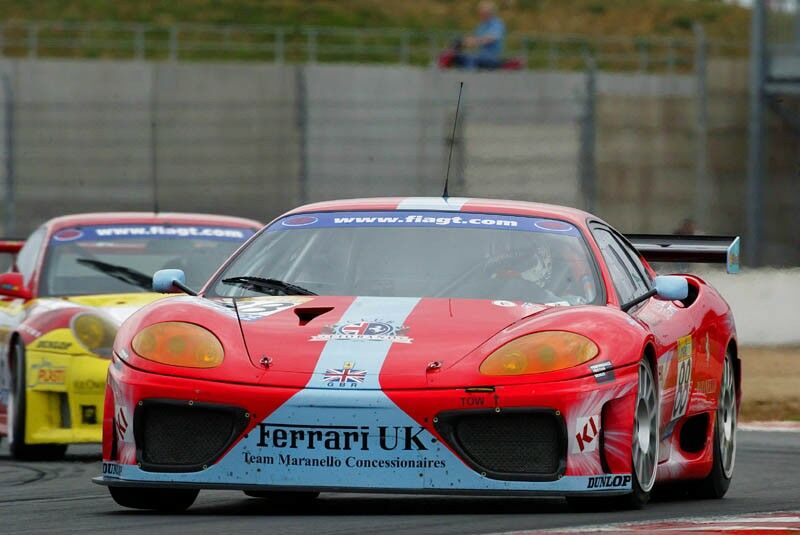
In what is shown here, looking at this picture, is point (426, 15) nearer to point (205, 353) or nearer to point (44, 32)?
point (44, 32)

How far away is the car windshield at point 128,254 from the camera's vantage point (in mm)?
10930

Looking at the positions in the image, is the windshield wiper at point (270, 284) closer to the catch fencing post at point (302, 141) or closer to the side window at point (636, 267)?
the side window at point (636, 267)

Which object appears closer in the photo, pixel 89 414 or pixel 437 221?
pixel 437 221

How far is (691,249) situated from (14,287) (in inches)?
150

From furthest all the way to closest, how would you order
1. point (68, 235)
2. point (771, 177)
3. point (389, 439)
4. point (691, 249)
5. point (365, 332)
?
1. point (771, 177)
2. point (68, 235)
3. point (691, 249)
4. point (365, 332)
5. point (389, 439)

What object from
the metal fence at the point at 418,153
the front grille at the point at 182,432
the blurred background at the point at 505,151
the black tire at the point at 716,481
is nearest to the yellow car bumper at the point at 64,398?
the black tire at the point at 716,481

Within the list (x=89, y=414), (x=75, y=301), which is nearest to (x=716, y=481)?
(x=89, y=414)

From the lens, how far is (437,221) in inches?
285

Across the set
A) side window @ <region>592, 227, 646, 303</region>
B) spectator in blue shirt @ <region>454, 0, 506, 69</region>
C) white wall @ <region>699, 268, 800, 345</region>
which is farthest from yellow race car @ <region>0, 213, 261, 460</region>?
spectator in blue shirt @ <region>454, 0, 506, 69</region>

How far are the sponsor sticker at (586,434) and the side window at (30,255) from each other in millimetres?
5549

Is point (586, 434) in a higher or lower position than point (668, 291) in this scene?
lower

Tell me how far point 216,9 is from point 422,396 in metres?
50.4

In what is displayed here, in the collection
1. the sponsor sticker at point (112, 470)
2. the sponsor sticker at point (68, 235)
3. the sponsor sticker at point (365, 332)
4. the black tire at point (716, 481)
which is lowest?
the black tire at point (716, 481)

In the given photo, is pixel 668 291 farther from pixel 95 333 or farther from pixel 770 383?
→ pixel 770 383
